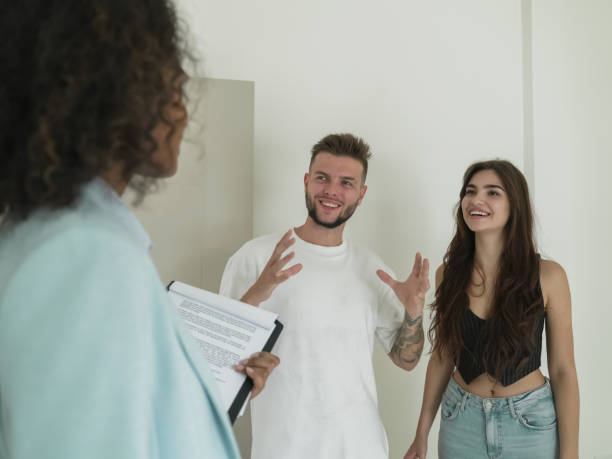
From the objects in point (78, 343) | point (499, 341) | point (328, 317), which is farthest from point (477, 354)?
point (78, 343)

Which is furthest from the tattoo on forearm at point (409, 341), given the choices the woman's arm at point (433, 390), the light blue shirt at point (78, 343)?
the light blue shirt at point (78, 343)

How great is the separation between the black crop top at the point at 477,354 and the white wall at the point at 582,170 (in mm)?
915

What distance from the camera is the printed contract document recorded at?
1429 mm

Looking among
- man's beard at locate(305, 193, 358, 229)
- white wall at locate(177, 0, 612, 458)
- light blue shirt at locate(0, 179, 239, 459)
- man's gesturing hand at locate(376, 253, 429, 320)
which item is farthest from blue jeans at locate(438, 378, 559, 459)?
light blue shirt at locate(0, 179, 239, 459)

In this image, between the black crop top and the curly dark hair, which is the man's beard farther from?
the curly dark hair

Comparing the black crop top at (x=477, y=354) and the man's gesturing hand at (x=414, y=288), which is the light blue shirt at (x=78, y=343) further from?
the black crop top at (x=477, y=354)

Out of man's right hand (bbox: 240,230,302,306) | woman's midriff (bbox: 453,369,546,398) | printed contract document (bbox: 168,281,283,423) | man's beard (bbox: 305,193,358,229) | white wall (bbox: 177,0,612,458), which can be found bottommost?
woman's midriff (bbox: 453,369,546,398)

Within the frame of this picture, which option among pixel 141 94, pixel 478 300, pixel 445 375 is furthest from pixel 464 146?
pixel 141 94

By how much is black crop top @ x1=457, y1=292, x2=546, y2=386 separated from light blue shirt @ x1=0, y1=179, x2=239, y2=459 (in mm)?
1725

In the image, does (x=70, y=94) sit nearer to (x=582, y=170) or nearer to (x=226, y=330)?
(x=226, y=330)

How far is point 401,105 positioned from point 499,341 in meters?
1.26

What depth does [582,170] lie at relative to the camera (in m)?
2.86

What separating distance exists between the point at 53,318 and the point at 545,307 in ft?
6.42

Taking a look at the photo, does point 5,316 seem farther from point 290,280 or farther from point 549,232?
point 549,232
